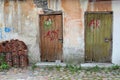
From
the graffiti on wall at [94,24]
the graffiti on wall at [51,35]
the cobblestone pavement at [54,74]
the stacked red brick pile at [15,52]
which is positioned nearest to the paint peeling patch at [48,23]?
the graffiti on wall at [51,35]

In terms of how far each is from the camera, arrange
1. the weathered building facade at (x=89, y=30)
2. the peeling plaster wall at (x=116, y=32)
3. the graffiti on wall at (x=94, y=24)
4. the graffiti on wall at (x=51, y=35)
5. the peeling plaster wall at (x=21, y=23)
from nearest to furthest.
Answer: the peeling plaster wall at (x=116, y=32)
the weathered building facade at (x=89, y=30)
the graffiti on wall at (x=94, y=24)
the peeling plaster wall at (x=21, y=23)
the graffiti on wall at (x=51, y=35)

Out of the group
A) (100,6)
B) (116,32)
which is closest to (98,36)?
(116,32)

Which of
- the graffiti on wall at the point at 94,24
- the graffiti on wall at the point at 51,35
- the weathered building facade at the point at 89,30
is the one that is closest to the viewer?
the weathered building facade at the point at 89,30

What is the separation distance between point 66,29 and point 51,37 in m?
0.77

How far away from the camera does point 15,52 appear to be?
1312 cm

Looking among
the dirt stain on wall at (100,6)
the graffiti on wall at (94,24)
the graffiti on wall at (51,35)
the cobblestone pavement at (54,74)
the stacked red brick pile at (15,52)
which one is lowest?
the cobblestone pavement at (54,74)

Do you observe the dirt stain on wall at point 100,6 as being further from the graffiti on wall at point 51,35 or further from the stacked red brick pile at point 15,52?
the stacked red brick pile at point 15,52

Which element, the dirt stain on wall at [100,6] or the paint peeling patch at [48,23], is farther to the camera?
the paint peeling patch at [48,23]

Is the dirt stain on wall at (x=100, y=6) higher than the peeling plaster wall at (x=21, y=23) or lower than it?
higher

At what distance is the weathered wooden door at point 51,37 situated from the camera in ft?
43.9

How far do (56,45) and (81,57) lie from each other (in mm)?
1214

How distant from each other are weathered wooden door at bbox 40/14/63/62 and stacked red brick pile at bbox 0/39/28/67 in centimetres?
88

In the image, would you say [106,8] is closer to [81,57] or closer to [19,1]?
[81,57]

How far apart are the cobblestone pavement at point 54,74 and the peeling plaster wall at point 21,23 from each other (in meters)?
1.12
